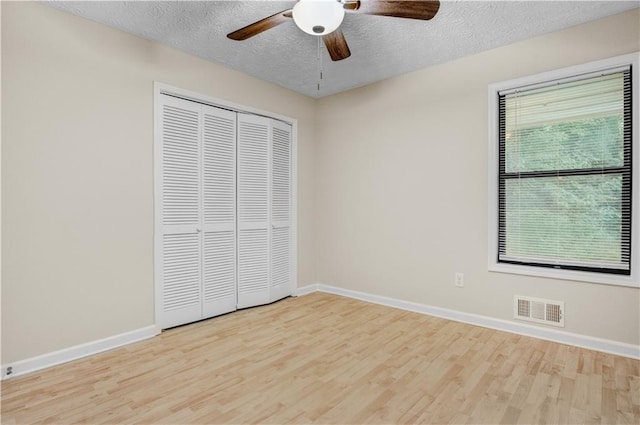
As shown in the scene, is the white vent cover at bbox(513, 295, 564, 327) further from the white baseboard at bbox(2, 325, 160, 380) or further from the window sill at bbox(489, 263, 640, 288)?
the white baseboard at bbox(2, 325, 160, 380)

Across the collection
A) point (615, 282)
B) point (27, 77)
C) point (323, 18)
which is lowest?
point (615, 282)

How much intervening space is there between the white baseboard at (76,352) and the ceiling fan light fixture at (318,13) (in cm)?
276

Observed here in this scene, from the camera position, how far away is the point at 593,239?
9.30 feet

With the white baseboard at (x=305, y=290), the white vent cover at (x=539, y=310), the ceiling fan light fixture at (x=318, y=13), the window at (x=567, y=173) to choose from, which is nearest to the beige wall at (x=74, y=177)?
the ceiling fan light fixture at (x=318, y=13)

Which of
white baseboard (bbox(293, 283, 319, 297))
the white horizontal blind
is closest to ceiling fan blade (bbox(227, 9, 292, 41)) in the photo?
the white horizontal blind

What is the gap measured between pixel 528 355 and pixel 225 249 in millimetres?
2913

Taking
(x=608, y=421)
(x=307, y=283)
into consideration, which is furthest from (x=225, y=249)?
(x=608, y=421)

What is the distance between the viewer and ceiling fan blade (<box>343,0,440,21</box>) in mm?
2016

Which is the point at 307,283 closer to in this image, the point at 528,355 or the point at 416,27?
the point at 528,355

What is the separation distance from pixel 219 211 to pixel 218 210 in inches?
0.6

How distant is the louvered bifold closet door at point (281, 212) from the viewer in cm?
418

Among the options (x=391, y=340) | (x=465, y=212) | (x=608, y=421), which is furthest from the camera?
(x=465, y=212)

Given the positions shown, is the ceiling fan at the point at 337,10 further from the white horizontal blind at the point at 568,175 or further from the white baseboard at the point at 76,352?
the white baseboard at the point at 76,352

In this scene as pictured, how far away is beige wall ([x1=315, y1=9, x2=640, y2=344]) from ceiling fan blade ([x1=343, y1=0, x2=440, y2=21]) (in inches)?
60.1
